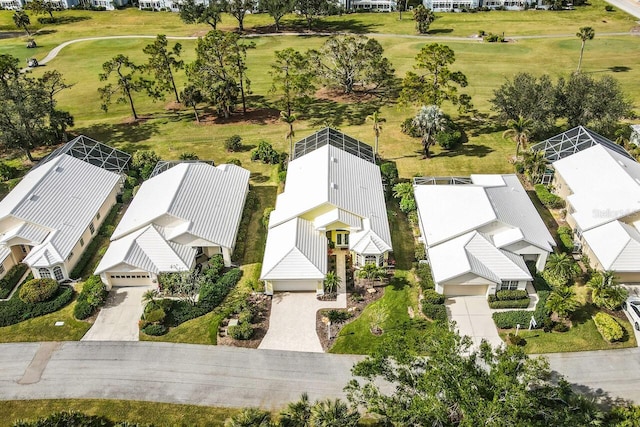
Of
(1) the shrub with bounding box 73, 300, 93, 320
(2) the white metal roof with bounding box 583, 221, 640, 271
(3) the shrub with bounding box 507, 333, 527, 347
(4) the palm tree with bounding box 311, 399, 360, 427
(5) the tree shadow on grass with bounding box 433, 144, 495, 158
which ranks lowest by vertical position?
(3) the shrub with bounding box 507, 333, 527, 347

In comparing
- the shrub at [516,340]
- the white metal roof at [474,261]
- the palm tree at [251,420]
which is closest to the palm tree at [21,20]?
the white metal roof at [474,261]

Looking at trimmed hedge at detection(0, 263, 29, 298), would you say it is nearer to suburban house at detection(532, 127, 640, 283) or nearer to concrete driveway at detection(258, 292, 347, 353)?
concrete driveway at detection(258, 292, 347, 353)

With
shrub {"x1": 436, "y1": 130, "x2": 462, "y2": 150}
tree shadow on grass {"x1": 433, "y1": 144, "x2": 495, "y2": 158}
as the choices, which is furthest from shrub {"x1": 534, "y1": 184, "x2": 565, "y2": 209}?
shrub {"x1": 436, "y1": 130, "x2": 462, "y2": 150}

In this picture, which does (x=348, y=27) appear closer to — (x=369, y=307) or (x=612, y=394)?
(x=369, y=307)

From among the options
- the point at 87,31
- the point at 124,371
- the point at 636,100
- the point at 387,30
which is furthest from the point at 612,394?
the point at 87,31

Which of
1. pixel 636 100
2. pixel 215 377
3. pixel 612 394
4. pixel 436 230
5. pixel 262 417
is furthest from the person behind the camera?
pixel 636 100

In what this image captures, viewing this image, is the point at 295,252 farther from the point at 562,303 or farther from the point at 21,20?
the point at 21,20
